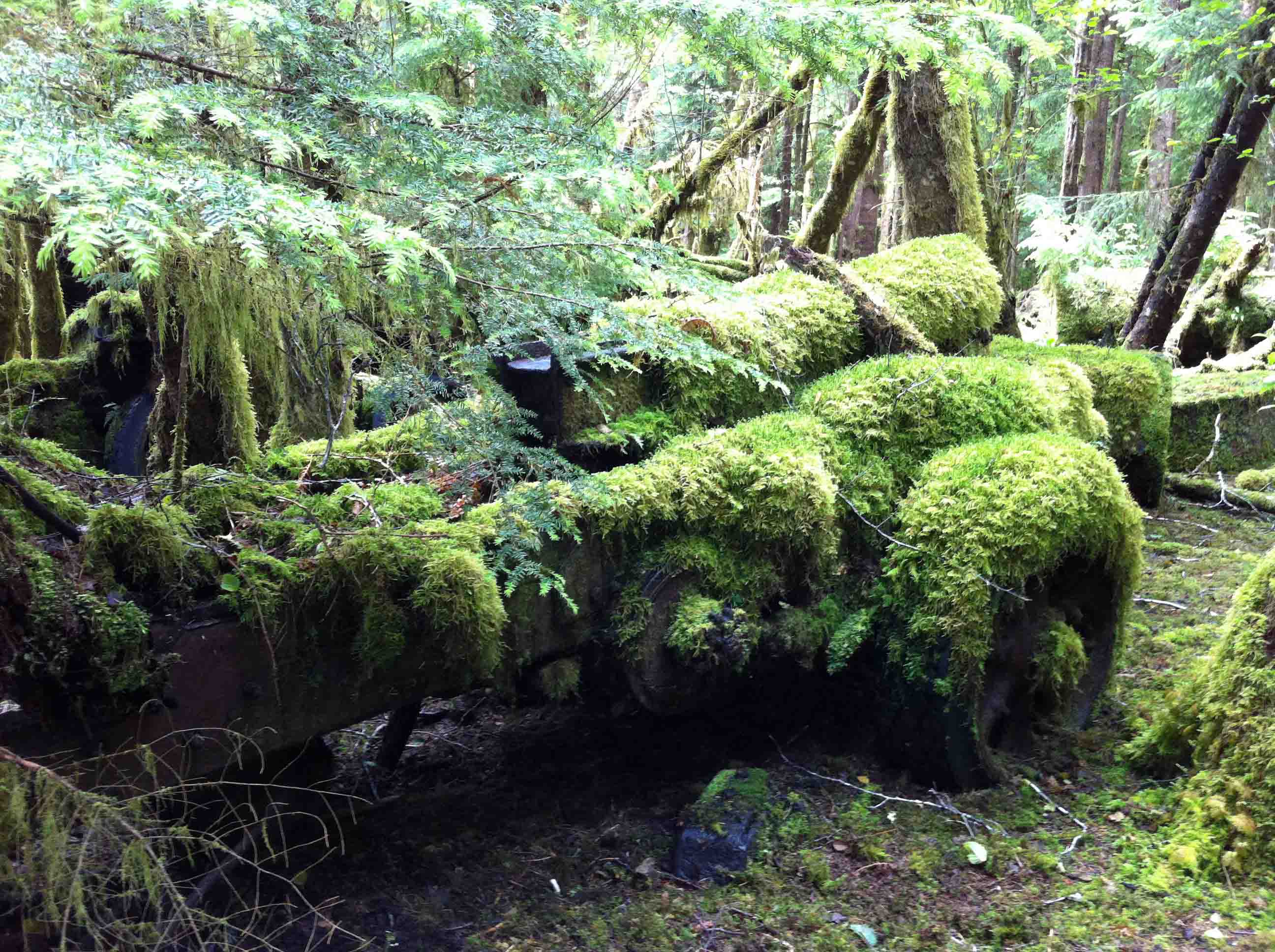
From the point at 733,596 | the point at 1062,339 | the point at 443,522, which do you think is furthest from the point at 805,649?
the point at 1062,339

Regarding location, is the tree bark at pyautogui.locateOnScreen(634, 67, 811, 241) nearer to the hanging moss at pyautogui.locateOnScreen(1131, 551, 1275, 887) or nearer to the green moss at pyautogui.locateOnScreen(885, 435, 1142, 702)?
the green moss at pyautogui.locateOnScreen(885, 435, 1142, 702)

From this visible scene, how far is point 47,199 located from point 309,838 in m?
2.94

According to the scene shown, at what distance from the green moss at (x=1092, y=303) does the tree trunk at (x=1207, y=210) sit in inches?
82.9

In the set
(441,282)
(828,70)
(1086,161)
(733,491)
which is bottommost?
(733,491)

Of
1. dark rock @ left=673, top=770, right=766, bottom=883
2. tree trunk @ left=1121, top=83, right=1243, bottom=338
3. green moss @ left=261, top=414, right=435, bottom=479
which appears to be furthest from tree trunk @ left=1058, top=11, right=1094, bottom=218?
green moss @ left=261, top=414, right=435, bottom=479

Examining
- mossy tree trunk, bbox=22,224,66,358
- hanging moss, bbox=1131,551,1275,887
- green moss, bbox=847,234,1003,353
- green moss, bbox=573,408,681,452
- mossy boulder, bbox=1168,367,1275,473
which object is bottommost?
hanging moss, bbox=1131,551,1275,887

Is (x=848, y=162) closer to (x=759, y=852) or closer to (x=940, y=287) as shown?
(x=940, y=287)

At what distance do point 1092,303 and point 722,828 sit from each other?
10555 millimetres

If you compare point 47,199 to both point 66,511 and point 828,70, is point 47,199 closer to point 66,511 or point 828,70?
point 66,511

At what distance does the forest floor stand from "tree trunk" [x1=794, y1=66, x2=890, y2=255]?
5.21 meters

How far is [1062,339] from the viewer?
12.0 m

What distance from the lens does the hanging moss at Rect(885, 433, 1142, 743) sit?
13.7 feet

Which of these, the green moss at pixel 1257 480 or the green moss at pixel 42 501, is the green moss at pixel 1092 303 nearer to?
the green moss at pixel 1257 480

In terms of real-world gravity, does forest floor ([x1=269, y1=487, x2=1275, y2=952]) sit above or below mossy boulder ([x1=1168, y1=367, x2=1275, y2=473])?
below
